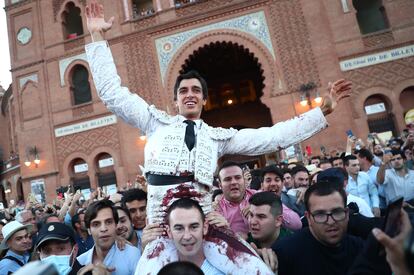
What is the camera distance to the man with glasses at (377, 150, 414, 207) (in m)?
5.93

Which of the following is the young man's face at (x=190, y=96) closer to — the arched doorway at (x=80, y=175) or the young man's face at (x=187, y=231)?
the young man's face at (x=187, y=231)

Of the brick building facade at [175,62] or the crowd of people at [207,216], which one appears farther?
the brick building facade at [175,62]

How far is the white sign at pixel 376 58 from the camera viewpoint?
13.9m

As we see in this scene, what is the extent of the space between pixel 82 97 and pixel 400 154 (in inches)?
580

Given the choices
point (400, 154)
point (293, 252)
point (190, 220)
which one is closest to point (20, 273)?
point (190, 220)

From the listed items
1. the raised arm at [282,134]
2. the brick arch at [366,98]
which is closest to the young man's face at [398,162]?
the raised arm at [282,134]

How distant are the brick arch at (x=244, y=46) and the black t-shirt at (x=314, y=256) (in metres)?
12.1

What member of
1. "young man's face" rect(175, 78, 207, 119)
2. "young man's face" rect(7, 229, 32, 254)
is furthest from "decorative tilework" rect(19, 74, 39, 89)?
"young man's face" rect(175, 78, 207, 119)

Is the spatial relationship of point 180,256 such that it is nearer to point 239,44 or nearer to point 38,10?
point 239,44

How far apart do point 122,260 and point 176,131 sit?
145cm

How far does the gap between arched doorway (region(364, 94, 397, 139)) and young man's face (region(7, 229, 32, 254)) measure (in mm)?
13302

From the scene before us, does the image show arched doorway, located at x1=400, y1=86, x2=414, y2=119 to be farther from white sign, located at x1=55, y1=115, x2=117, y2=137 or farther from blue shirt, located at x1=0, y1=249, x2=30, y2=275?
blue shirt, located at x1=0, y1=249, x2=30, y2=275

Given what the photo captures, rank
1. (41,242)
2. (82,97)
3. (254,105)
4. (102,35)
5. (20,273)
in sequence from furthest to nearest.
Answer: (254,105) → (82,97) → (41,242) → (102,35) → (20,273)

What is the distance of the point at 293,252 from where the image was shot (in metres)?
2.46
